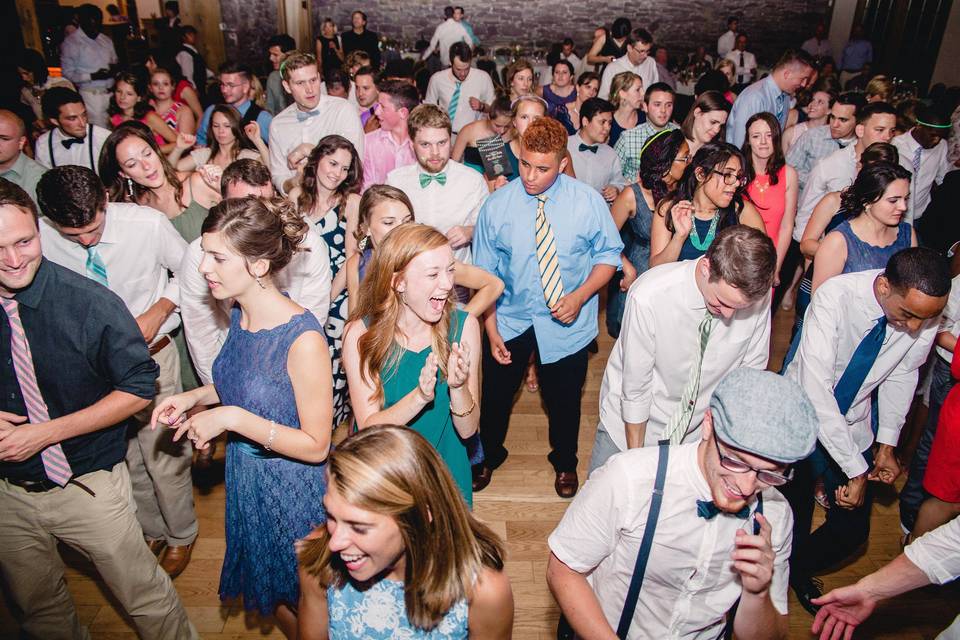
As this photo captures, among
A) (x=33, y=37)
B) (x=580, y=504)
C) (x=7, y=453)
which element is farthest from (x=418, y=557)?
(x=33, y=37)

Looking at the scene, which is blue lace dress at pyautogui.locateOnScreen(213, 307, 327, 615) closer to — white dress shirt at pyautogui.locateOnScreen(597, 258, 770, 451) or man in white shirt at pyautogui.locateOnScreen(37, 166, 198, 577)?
man in white shirt at pyautogui.locateOnScreen(37, 166, 198, 577)

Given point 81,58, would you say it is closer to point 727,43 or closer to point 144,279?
point 144,279

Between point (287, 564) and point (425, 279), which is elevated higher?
point (425, 279)

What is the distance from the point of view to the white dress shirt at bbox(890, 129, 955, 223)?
4312mm

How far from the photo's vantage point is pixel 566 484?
10.7ft

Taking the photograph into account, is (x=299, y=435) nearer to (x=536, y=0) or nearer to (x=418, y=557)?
(x=418, y=557)

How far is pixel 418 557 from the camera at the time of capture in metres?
1.38

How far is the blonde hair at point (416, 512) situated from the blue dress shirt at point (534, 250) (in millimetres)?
1611

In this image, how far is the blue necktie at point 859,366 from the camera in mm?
2268

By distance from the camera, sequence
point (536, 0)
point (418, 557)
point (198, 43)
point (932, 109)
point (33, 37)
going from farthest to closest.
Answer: point (536, 0), point (198, 43), point (33, 37), point (932, 109), point (418, 557)

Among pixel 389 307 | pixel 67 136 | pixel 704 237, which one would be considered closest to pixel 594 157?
pixel 704 237

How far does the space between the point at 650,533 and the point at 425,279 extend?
1.01 meters

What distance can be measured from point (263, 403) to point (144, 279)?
43.5 inches

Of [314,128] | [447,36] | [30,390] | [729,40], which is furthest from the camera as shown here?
[729,40]
